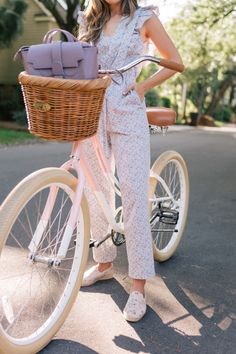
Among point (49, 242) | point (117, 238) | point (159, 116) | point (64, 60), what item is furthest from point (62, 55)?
point (117, 238)

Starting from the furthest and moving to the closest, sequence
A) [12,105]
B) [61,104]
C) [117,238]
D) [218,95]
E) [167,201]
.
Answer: [218,95]
[12,105]
[167,201]
[117,238]
[61,104]

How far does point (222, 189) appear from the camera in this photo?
7.05m

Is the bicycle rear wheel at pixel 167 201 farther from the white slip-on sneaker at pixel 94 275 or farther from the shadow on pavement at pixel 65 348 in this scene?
the shadow on pavement at pixel 65 348

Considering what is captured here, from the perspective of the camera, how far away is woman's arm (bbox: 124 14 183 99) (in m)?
2.74

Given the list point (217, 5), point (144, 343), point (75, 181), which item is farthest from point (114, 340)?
point (217, 5)

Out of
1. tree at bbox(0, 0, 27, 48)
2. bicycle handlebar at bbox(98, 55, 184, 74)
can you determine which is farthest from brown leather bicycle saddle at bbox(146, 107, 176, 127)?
tree at bbox(0, 0, 27, 48)

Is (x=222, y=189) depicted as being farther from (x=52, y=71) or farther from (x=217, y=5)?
(x=217, y=5)

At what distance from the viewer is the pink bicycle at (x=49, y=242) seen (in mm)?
2285

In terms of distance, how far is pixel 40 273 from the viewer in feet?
9.71

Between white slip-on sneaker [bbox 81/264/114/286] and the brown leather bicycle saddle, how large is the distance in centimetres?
103

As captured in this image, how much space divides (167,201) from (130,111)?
3.82 ft

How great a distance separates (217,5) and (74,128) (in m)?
14.6

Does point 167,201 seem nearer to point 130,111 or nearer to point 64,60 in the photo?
point 130,111

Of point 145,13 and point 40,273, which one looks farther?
point 40,273
